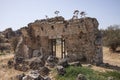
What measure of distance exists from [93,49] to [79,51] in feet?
4.87

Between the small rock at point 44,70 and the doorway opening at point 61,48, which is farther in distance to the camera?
the doorway opening at point 61,48

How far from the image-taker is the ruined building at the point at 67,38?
66.2 feet

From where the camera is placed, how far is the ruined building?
2017cm

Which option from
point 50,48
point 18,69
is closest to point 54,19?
point 50,48

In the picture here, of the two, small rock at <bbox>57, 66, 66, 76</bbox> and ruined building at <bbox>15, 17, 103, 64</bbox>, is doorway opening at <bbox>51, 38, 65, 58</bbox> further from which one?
small rock at <bbox>57, 66, 66, 76</bbox>

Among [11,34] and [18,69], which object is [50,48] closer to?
[18,69]

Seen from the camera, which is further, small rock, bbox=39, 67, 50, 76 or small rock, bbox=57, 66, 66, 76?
small rock, bbox=39, 67, 50, 76

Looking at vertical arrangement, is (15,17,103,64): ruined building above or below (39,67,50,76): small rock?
above

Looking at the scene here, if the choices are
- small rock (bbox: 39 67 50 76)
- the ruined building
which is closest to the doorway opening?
the ruined building

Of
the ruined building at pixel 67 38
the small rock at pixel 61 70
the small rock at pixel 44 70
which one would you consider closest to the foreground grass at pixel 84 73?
the small rock at pixel 61 70

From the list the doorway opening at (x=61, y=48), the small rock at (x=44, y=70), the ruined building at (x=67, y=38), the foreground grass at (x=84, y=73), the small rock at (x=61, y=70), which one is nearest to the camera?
the foreground grass at (x=84, y=73)

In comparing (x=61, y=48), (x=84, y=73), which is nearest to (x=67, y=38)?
(x=61, y=48)

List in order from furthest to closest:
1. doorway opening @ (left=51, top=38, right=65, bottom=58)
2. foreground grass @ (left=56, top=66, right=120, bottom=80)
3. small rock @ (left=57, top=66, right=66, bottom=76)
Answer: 1. doorway opening @ (left=51, top=38, right=65, bottom=58)
2. small rock @ (left=57, top=66, right=66, bottom=76)
3. foreground grass @ (left=56, top=66, right=120, bottom=80)

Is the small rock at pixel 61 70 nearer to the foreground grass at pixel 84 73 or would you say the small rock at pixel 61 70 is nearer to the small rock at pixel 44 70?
the foreground grass at pixel 84 73
